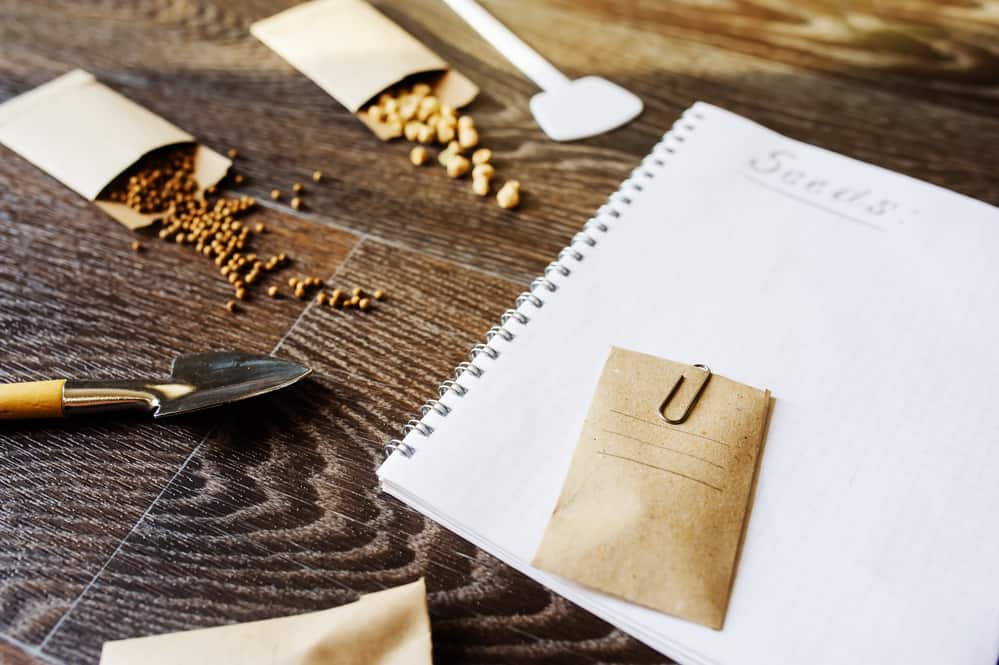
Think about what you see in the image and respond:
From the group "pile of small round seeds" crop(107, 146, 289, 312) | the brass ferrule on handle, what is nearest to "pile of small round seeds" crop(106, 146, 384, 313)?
"pile of small round seeds" crop(107, 146, 289, 312)

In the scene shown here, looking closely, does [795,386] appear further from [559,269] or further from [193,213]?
[193,213]

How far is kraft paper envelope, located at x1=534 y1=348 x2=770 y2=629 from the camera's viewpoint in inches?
16.8

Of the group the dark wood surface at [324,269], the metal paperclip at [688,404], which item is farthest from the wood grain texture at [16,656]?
the metal paperclip at [688,404]

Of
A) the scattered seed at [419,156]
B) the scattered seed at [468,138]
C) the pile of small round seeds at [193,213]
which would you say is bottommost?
the pile of small round seeds at [193,213]

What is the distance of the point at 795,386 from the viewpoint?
1.69 ft

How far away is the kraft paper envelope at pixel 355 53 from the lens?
0.74 meters

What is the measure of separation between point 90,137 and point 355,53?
0.26 meters

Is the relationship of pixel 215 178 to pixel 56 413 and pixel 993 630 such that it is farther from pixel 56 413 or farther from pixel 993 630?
pixel 993 630

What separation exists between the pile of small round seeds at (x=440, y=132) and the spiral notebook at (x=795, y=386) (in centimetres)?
12

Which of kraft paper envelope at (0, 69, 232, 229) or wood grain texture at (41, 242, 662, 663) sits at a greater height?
kraft paper envelope at (0, 69, 232, 229)

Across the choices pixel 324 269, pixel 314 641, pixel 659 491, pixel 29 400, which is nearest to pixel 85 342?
pixel 29 400

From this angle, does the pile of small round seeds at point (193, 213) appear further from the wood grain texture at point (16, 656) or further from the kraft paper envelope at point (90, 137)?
the wood grain texture at point (16, 656)

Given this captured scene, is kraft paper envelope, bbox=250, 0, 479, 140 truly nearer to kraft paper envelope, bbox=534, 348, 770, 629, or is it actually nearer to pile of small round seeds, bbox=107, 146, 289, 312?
pile of small round seeds, bbox=107, 146, 289, 312

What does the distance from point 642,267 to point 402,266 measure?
0.62 feet
